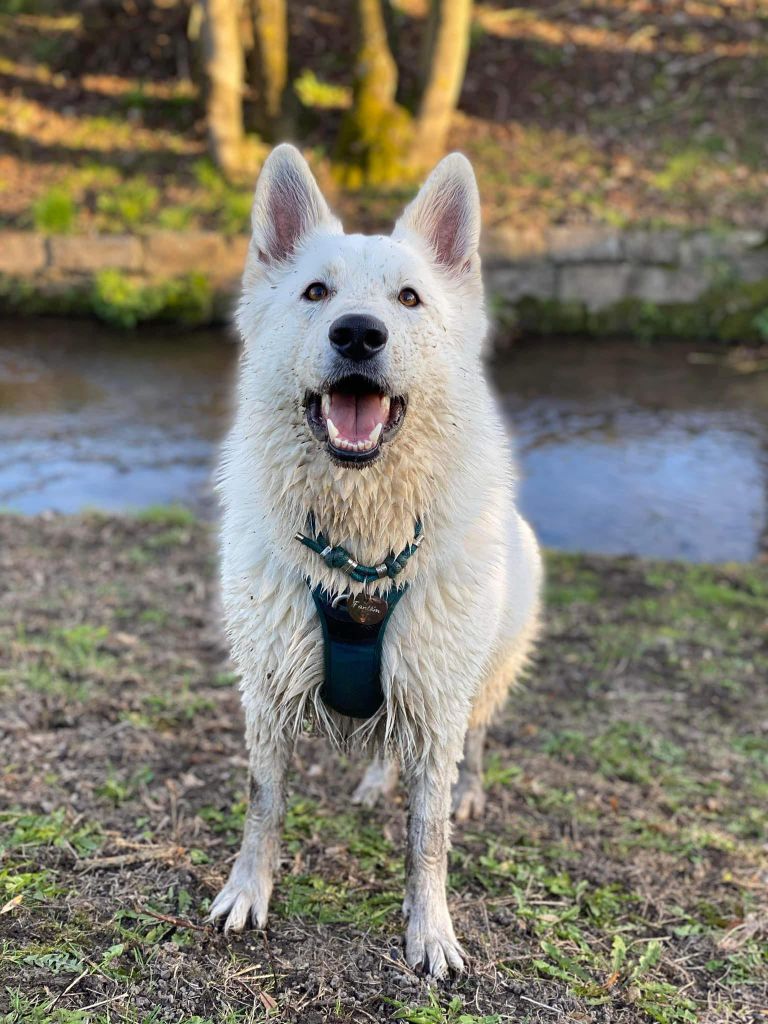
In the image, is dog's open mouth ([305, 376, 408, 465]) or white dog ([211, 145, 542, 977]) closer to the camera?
dog's open mouth ([305, 376, 408, 465])

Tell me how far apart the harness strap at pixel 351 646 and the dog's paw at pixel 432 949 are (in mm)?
783

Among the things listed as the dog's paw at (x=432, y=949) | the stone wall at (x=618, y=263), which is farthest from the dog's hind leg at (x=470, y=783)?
the stone wall at (x=618, y=263)

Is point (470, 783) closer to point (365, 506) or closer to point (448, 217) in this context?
point (365, 506)

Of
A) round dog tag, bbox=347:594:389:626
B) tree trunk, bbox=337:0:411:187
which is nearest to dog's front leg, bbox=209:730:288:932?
round dog tag, bbox=347:594:389:626

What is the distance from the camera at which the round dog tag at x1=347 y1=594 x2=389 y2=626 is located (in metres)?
2.88

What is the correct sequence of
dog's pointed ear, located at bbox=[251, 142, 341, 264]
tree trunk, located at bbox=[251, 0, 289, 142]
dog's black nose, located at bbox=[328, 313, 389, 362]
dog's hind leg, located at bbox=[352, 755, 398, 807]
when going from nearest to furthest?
dog's black nose, located at bbox=[328, 313, 389, 362], dog's pointed ear, located at bbox=[251, 142, 341, 264], dog's hind leg, located at bbox=[352, 755, 398, 807], tree trunk, located at bbox=[251, 0, 289, 142]

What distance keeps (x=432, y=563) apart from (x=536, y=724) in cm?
213

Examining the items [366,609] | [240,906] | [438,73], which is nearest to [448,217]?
[366,609]

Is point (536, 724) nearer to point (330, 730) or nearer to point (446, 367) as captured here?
point (330, 730)

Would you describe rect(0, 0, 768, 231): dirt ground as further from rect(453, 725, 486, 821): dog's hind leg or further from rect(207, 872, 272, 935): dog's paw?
rect(207, 872, 272, 935): dog's paw

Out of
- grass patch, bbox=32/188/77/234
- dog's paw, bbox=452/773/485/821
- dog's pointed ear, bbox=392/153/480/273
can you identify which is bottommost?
dog's paw, bbox=452/773/485/821

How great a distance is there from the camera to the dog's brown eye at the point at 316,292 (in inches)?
114

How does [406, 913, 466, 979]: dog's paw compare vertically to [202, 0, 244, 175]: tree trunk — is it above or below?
below

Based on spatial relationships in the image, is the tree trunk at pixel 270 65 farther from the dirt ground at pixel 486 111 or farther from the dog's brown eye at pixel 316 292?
the dog's brown eye at pixel 316 292
